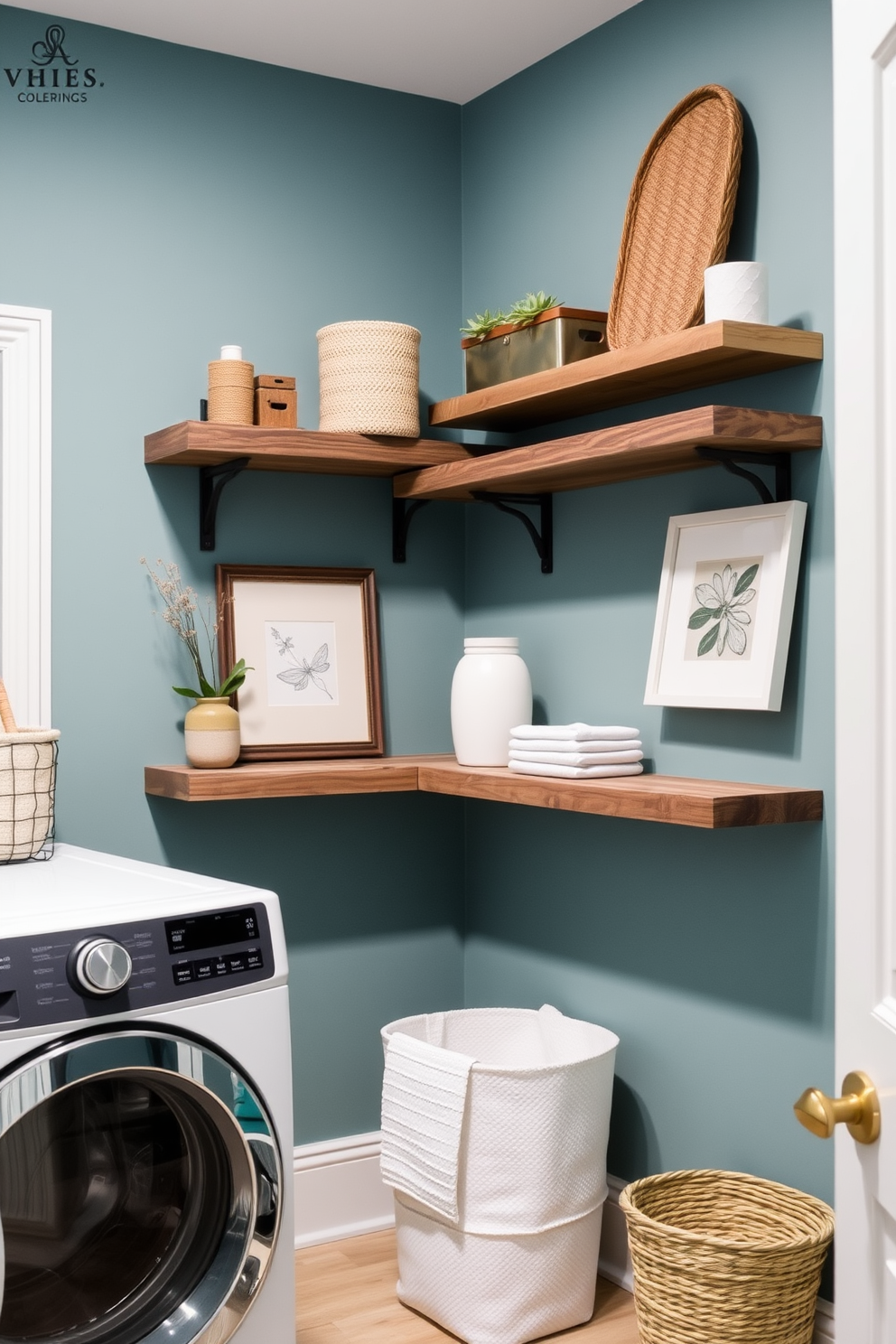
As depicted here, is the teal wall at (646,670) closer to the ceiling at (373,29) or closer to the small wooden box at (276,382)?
the ceiling at (373,29)

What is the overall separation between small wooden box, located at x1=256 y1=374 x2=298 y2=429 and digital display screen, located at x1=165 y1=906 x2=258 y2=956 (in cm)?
111

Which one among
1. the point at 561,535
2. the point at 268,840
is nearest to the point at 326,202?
the point at 561,535

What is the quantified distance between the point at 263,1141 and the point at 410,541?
152 cm

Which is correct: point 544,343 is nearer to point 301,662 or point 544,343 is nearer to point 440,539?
point 440,539

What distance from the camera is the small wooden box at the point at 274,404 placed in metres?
2.58

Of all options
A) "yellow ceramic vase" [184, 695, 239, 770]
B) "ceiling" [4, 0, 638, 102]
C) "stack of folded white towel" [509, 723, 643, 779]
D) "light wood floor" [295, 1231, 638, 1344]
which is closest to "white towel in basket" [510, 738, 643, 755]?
"stack of folded white towel" [509, 723, 643, 779]

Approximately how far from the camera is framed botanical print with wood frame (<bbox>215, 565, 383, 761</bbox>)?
2.71m

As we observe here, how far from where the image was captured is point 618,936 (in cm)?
256

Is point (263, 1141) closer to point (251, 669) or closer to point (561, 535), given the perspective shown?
point (251, 669)

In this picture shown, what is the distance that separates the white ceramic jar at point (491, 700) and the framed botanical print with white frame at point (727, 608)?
13.6 inches

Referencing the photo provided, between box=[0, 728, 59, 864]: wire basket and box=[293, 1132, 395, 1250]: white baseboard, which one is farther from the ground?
box=[0, 728, 59, 864]: wire basket

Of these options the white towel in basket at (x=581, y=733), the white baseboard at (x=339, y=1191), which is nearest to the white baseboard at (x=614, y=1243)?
the white baseboard at (x=339, y=1191)

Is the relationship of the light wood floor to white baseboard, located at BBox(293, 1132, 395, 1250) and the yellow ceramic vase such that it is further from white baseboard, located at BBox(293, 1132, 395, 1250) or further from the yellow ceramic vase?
the yellow ceramic vase

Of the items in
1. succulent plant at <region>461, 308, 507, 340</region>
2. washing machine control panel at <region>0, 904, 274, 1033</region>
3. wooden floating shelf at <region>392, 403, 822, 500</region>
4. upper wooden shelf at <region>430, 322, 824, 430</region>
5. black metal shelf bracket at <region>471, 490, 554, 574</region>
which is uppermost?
succulent plant at <region>461, 308, 507, 340</region>
